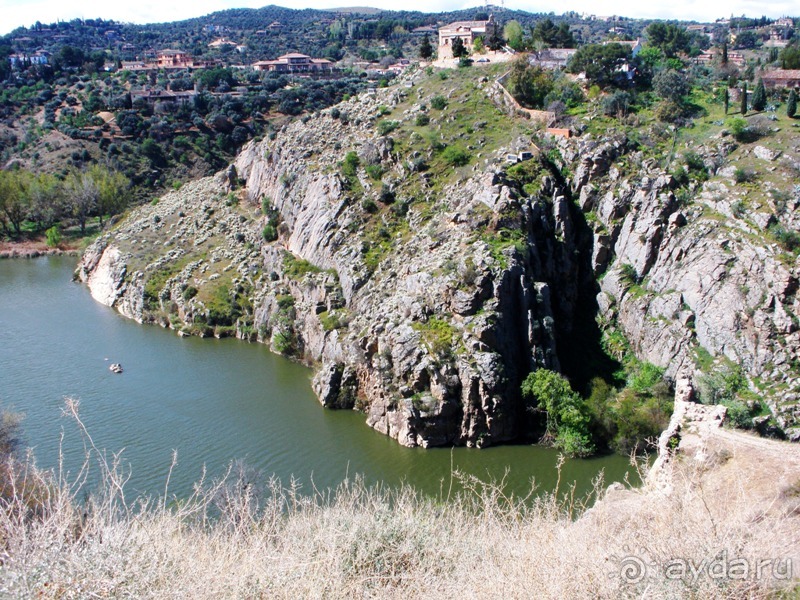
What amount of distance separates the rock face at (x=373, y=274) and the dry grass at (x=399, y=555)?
51.9 ft

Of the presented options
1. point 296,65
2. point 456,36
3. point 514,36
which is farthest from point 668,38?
point 296,65

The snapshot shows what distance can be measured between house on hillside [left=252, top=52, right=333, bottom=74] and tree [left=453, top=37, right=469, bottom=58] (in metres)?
56.6

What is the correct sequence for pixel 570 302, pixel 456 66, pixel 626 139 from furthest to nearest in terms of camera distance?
pixel 456 66 → pixel 626 139 → pixel 570 302

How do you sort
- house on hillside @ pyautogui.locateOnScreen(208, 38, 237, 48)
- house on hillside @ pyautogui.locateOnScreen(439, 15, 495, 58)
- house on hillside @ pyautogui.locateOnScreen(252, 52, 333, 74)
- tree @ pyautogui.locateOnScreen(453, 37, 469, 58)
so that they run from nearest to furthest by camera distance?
tree @ pyautogui.locateOnScreen(453, 37, 469, 58) → house on hillside @ pyautogui.locateOnScreen(439, 15, 495, 58) → house on hillside @ pyautogui.locateOnScreen(252, 52, 333, 74) → house on hillside @ pyautogui.locateOnScreen(208, 38, 237, 48)

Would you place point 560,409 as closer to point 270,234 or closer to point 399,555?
point 399,555

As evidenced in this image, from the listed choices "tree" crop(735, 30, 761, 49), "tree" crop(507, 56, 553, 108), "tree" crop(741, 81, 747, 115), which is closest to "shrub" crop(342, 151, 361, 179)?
"tree" crop(507, 56, 553, 108)

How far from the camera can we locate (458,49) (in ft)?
208

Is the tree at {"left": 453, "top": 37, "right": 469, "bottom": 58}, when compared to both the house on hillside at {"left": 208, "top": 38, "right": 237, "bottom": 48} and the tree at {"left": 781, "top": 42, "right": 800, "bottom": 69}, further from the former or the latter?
the house on hillside at {"left": 208, "top": 38, "right": 237, "bottom": 48}

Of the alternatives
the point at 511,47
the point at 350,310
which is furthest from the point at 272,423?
the point at 511,47

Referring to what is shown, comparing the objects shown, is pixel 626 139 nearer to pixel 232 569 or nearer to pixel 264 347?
pixel 264 347

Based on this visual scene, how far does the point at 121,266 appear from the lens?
184 feet

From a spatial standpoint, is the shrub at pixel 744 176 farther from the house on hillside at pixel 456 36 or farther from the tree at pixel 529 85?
the house on hillside at pixel 456 36

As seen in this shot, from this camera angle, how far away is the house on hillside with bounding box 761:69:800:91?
174ft

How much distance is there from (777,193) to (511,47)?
107ft
